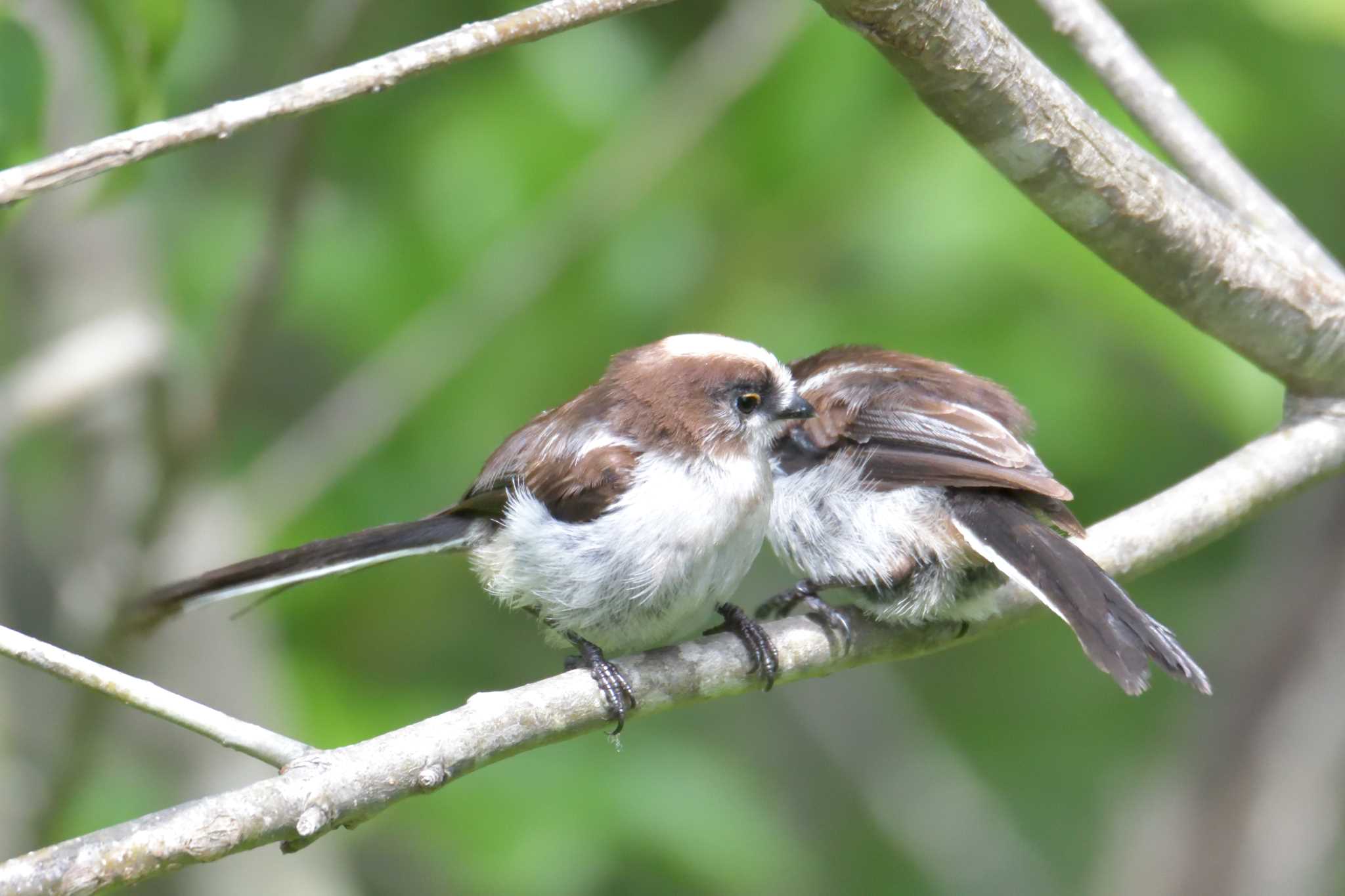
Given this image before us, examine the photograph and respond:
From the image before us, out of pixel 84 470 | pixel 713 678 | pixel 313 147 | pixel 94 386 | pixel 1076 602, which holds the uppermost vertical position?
pixel 1076 602

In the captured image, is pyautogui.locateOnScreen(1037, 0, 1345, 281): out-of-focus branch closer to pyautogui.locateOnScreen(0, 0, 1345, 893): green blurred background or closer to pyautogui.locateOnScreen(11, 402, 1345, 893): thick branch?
pyautogui.locateOnScreen(11, 402, 1345, 893): thick branch

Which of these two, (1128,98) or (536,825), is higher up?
(1128,98)

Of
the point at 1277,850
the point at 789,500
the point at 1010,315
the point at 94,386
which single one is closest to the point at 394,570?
the point at 94,386

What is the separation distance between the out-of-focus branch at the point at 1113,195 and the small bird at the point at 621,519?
0.90 metres

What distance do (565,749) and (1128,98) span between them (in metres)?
2.64

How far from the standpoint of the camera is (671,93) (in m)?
4.61

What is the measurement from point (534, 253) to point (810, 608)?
5.90 feet

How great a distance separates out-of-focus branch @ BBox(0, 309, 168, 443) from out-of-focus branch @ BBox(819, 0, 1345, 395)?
244 centimetres

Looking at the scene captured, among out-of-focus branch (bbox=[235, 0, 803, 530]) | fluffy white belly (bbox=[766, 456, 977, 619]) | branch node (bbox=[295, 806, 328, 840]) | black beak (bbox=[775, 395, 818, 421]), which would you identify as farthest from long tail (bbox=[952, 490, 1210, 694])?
out-of-focus branch (bbox=[235, 0, 803, 530])

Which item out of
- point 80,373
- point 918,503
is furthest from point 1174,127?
point 80,373

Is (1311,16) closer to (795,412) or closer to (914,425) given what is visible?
(914,425)

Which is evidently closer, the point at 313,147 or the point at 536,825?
the point at 313,147

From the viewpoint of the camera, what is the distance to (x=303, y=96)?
2.05 meters

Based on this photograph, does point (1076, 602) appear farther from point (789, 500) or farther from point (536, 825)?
point (536, 825)
